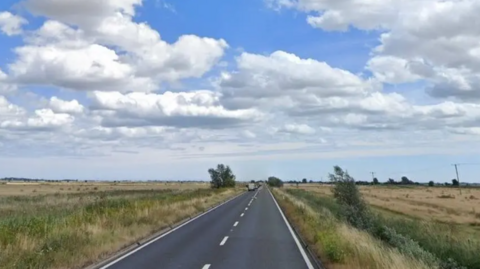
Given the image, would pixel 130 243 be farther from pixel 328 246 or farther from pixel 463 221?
pixel 463 221

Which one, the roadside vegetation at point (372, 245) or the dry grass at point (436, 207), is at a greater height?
the dry grass at point (436, 207)

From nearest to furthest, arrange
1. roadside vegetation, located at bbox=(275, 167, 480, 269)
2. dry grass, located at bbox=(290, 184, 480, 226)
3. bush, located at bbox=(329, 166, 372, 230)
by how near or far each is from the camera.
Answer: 1. roadside vegetation, located at bbox=(275, 167, 480, 269)
2. bush, located at bbox=(329, 166, 372, 230)
3. dry grass, located at bbox=(290, 184, 480, 226)

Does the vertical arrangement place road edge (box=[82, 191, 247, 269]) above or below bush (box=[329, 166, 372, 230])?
below

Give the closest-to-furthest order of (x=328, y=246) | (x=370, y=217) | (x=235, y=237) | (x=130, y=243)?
(x=328, y=246)
(x=130, y=243)
(x=235, y=237)
(x=370, y=217)

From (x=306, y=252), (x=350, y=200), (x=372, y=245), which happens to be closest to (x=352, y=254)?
(x=372, y=245)

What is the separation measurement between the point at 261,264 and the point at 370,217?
17.1 meters

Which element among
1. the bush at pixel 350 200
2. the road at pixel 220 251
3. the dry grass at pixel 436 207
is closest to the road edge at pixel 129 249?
the road at pixel 220 251

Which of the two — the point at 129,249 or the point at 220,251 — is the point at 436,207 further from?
the point at 129,249

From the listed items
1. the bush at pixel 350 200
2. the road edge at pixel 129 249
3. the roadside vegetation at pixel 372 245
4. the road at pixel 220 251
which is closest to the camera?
the roadside vegetation at pixel 372 245

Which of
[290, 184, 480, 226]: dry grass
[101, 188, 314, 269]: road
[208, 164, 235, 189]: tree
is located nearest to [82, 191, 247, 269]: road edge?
[101, 188, 314, 269]: road

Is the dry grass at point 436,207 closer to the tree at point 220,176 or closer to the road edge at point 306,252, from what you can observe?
the road edge at point 306,252

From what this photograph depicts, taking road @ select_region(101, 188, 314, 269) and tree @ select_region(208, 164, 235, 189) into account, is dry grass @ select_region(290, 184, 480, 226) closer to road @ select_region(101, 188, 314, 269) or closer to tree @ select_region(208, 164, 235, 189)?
road @ select_region(101, 188, 314, 269)

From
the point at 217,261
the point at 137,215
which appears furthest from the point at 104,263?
the point at 137,215

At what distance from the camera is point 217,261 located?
1319cm
